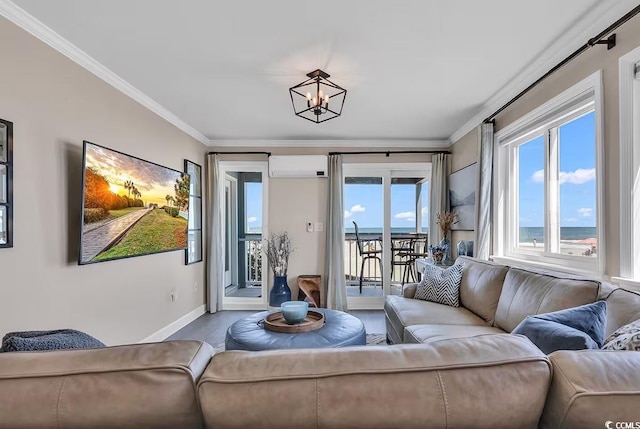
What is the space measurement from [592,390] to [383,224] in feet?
14.2

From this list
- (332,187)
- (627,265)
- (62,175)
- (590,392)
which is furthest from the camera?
(332,187)

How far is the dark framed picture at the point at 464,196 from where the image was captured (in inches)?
149

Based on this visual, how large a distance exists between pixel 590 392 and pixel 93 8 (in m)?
2.73

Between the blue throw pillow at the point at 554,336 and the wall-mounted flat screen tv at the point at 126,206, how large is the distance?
276 centimetres

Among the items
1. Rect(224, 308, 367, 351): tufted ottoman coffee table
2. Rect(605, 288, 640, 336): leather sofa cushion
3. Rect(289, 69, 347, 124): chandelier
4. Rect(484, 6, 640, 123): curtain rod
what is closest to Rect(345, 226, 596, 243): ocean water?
Rect(605, 288, 640, 336): leather sofa cushion

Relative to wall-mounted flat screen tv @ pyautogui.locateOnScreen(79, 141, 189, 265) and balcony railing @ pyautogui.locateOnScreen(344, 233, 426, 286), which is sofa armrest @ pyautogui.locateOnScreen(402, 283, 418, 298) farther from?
wall-mounted flat screen tv @ pyautogui.locateOnScreen(79, 141, 189, 265)

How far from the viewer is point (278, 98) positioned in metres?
3.28

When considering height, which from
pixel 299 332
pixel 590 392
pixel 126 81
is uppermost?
pixel 126 81

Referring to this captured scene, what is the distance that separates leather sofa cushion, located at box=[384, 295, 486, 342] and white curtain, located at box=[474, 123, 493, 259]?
0.78 m

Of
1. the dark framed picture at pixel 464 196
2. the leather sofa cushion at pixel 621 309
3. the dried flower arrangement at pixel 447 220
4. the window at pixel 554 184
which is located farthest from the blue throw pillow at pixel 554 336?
the dried flower arrangement at pixel 447 220

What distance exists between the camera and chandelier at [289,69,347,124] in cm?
275

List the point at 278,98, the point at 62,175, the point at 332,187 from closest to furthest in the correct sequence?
the point at 62,175 < the point at 278,98 < the point at 332,187

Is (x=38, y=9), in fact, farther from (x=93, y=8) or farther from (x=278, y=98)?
(x=278, y=98)

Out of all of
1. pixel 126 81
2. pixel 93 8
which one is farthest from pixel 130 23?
pixel 126 81
